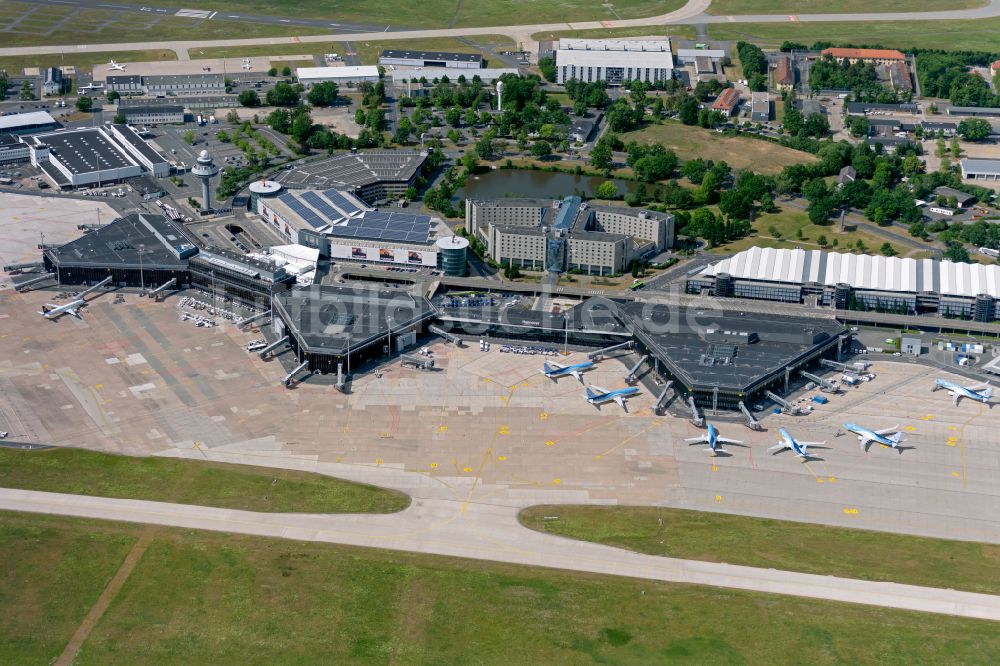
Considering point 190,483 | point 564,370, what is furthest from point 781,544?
point 190,483

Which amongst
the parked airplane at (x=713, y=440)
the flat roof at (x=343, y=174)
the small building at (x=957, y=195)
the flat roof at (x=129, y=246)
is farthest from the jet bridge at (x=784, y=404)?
the flat roof at (x=343, y=174)

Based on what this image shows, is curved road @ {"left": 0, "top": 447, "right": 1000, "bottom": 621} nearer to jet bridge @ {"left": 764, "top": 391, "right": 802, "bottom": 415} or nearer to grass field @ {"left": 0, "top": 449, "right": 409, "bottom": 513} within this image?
grass field @ {"left": 0, "top": 449, "right": 409, "bottom": 513}

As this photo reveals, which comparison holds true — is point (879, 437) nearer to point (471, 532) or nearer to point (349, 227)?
point (471, 532)

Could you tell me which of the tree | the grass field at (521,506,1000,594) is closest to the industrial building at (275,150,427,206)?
the tree

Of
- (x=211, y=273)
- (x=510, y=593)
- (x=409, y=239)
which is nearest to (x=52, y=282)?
(x=211, y=273)

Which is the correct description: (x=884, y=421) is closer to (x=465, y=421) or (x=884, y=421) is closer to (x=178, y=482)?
(x=465, y=421)

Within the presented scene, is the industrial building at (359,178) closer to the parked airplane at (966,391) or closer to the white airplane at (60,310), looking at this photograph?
the white airplane at (60,310)
